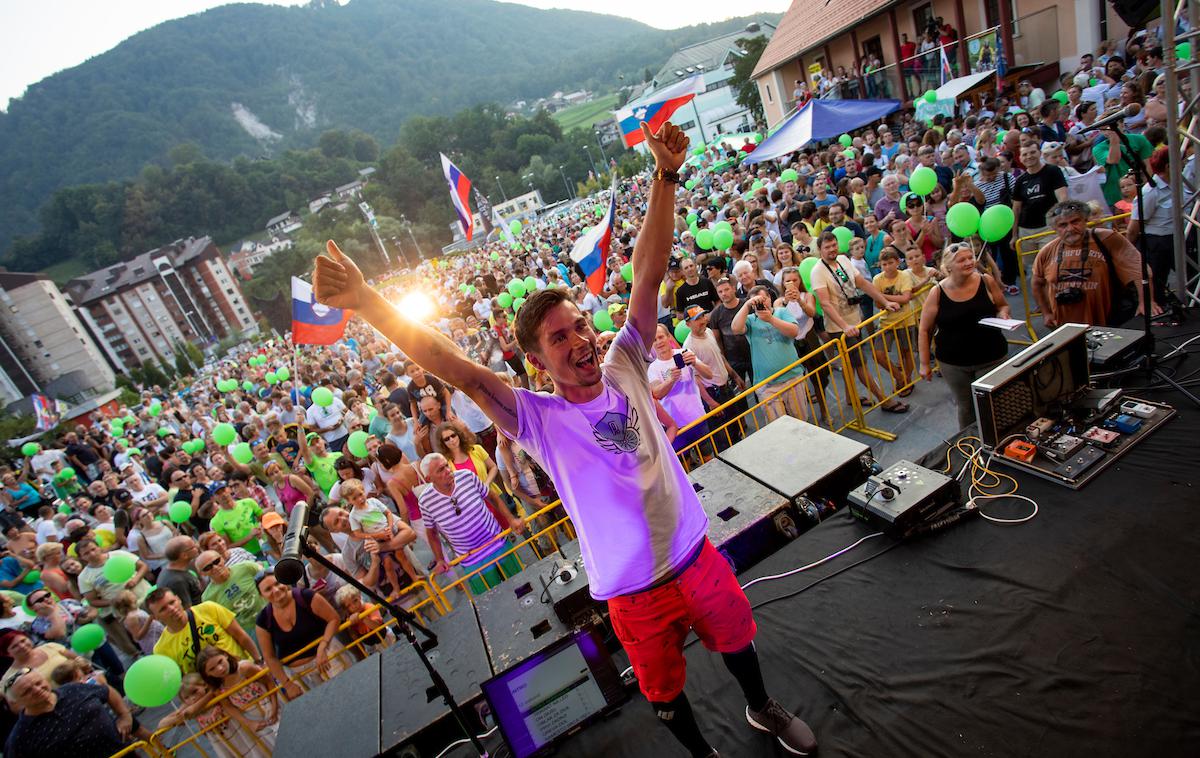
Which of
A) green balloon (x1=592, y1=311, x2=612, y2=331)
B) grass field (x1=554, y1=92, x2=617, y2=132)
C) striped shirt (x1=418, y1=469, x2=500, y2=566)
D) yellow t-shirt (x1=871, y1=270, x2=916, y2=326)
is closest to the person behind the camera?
striped shirt (x1=418, y1=469, x2=500, y2=566)

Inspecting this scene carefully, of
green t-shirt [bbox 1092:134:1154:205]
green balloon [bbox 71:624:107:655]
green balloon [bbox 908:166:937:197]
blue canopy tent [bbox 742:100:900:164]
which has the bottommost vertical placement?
green balloon [bbox 71:624:107:655]

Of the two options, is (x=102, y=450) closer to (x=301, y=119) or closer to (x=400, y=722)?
(x=400, y=722)

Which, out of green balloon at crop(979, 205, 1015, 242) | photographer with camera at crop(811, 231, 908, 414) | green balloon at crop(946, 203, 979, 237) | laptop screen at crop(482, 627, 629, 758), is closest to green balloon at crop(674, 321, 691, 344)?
photographer with camera at crop(811, 231, 908, 414)

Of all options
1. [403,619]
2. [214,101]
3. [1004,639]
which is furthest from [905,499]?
[214,101]

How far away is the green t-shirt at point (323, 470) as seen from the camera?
25.2 feet

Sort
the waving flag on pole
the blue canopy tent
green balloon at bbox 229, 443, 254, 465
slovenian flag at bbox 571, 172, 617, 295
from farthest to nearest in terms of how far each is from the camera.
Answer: the blue canopy tent → green balloon at bbox 229, 443, 254, 465 → the waving flag on pole → slovenian flag at bbox 571, 172, 617, 295

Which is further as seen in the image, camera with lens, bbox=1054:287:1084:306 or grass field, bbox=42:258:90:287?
grass field, bbox=42:258:90:287

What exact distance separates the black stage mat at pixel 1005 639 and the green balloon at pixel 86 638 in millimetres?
6023

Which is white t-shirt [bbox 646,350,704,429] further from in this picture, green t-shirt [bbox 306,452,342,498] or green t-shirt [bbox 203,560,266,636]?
green t-shirt [bbox 306,452,342,498]

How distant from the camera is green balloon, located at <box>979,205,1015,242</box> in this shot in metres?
6.00

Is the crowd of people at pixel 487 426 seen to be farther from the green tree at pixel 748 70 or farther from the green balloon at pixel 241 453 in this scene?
the green tree at pixel 748 70

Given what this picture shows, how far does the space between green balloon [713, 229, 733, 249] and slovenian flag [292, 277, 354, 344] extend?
6179 mm

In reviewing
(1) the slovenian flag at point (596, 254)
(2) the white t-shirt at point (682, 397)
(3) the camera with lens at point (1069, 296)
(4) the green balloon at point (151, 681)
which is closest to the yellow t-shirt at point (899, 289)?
(3) the camera with lens at point (1069, 296)

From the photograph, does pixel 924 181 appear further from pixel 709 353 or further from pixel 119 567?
pixel 119 567
